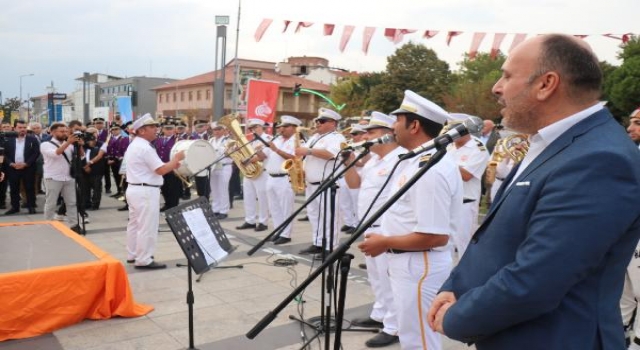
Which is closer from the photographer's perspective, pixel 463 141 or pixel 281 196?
pixel 463 141

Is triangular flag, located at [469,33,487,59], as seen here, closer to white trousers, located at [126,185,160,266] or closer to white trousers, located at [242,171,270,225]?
white trousers, located at [242,171,270,225]

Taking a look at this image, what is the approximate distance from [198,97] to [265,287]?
66822mm

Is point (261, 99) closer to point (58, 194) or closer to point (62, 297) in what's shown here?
point (58, 194)

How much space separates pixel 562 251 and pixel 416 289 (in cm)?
191

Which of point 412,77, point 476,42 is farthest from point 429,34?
point 412,77

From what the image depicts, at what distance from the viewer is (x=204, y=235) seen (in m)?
4.55

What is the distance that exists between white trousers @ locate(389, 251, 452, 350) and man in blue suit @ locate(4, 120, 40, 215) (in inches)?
437

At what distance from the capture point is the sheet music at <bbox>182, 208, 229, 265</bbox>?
4.42 meters

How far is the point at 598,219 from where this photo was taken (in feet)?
4.59

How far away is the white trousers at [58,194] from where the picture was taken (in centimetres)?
940

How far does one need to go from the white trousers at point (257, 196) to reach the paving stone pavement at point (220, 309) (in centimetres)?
167

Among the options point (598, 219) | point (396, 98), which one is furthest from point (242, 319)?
point (396, 98)

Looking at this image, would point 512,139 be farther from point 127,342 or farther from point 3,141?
point 3,141

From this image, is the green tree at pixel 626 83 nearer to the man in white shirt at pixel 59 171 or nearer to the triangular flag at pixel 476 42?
the triangular flag at pixel 476 42
